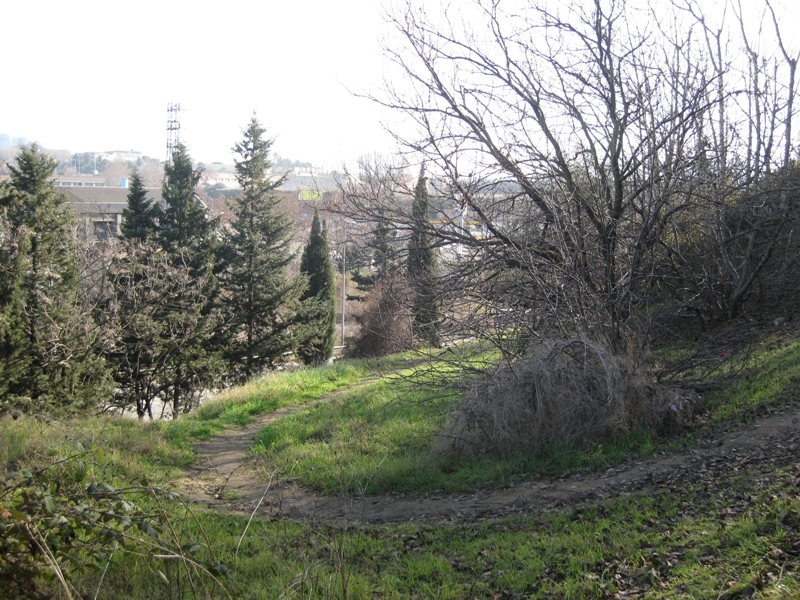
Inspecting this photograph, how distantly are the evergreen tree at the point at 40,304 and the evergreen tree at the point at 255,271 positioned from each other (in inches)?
436

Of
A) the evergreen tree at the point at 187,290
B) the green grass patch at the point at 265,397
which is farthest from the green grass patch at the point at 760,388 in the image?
the evergreen tree at the point at 187,290

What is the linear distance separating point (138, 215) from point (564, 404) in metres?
25.1

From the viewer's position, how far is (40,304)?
59.5 ft

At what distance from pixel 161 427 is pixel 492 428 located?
6083 millimetres

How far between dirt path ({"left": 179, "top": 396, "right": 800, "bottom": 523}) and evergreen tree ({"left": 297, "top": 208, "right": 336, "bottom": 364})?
85.1ft

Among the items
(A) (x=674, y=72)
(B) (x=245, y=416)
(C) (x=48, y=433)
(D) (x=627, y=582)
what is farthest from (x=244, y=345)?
(D) (x=627, y=582)

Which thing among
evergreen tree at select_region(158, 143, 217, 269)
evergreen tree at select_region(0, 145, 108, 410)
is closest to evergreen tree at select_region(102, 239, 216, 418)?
evergreen tree at select_region(158, 143, 217, 269)

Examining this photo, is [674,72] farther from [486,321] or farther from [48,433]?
[48,433]

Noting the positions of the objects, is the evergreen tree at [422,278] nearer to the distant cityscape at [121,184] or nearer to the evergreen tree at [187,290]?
the distant cityscape at [121,184]

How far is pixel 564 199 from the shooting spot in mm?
10258

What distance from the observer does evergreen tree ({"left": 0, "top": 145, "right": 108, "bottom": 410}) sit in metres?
17.6

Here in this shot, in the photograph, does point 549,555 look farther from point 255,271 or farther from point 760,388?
point 255,271

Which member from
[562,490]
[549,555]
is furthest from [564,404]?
[549,555]

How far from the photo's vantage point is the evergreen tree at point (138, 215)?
2898 centimetres
